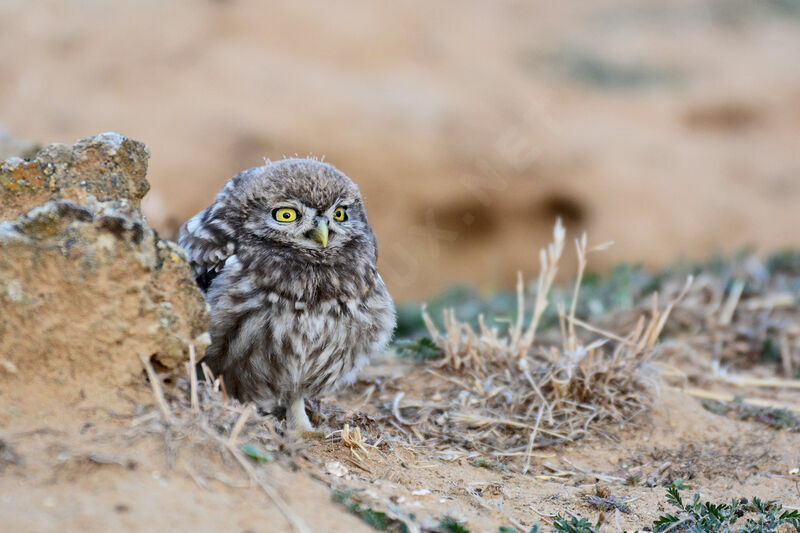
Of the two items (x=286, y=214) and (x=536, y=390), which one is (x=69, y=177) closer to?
(x=286, y=214)

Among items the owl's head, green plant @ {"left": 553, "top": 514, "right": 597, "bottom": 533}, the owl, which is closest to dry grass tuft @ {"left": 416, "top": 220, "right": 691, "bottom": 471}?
the owl

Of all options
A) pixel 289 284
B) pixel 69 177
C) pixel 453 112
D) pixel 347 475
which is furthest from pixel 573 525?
pixel 453 112

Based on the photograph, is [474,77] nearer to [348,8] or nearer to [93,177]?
[348,8]

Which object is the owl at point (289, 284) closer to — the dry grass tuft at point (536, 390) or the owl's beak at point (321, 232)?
the owl's beak at point (321, 232)

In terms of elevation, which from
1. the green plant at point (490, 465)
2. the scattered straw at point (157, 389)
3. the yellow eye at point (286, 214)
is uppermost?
the yellow eye at point (286, 214)

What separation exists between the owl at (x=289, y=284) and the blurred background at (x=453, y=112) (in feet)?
24.1

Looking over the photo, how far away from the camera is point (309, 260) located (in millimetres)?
3328

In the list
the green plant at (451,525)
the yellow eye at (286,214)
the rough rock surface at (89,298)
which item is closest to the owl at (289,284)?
the yellow eye at (286,214)

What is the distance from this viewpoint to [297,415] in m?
3.49

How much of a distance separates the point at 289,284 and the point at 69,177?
91 centimetres

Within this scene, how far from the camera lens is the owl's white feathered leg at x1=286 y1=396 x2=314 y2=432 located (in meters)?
3.46

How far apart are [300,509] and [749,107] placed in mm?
13966

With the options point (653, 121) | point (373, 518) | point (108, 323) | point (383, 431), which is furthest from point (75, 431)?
point (653, 121)

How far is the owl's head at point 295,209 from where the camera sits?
3354 millimetres
